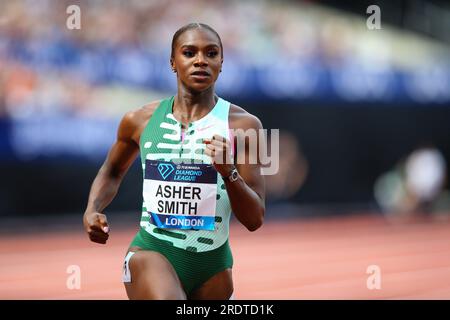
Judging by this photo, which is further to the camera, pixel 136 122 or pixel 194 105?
pixel 136 122

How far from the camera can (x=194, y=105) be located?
148 inches

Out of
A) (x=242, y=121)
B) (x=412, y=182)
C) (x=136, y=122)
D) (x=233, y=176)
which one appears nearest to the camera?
(x=233, y=176)

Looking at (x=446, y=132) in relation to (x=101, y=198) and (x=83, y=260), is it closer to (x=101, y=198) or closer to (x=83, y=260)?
(x=83, y=260)

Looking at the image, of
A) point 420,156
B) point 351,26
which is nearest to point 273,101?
point 351,26

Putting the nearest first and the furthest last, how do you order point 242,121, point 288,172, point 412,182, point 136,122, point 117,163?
point 242,121 < point 136,122 < point 117,163 < point 288,172 < point 412,182

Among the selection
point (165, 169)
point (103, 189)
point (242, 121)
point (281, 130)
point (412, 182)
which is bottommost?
point (412, 182)

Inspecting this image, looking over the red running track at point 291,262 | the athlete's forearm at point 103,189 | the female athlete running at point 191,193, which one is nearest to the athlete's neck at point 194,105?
the female athlete running at point 191,193

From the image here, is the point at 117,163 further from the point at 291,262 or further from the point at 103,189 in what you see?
the point at 291,262

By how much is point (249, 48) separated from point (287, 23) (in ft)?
2.76

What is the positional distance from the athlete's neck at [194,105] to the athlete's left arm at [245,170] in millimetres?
158

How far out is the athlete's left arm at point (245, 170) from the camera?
130 inches

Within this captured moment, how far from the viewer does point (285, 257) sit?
10.0 meters

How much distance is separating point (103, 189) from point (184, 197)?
521mm

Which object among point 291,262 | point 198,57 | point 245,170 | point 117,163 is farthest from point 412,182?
point 198,57
